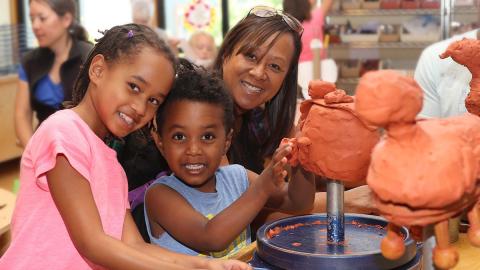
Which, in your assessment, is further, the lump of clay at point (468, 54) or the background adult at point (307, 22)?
the background adult at point (307, 22)

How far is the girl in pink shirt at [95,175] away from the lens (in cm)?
134

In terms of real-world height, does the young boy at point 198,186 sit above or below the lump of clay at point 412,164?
below

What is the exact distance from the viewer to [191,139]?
1675 millimetres

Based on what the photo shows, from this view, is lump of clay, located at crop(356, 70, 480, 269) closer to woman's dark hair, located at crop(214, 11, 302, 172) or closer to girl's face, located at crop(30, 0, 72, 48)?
woman's dark hair, located at crop(214, 11, 302, 172)

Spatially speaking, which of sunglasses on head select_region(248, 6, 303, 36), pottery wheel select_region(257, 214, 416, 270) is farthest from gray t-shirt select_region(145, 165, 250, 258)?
sunglasses on head select_region(248, 6, 303, 36)

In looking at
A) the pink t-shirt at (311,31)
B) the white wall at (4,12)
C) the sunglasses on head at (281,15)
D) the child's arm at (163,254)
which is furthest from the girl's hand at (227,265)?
the white wall at (4,12)

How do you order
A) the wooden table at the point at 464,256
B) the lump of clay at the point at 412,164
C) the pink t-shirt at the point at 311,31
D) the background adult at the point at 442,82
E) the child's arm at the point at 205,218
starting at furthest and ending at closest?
1. the pink t-shirt at the point at 311,31
2. the background adult at the point at 442,82
3. the child's arm at the point at 205,218
4. the wooden table at the point at 464,256
5. the lump of clay at the point at 412,164

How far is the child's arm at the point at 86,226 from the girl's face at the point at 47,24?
222 cm

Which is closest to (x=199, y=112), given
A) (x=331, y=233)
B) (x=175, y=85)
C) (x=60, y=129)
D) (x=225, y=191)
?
(x=175, y=85)

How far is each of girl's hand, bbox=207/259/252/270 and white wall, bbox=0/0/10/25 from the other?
575 cm

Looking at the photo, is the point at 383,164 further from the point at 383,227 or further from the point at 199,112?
the point at 199,112

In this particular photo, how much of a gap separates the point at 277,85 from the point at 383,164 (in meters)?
1.31

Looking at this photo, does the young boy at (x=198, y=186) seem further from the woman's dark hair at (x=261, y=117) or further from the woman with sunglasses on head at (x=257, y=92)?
the woman's dark hair at (x=261, y=117)

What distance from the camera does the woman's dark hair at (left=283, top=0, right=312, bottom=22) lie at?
4894 millimetres
